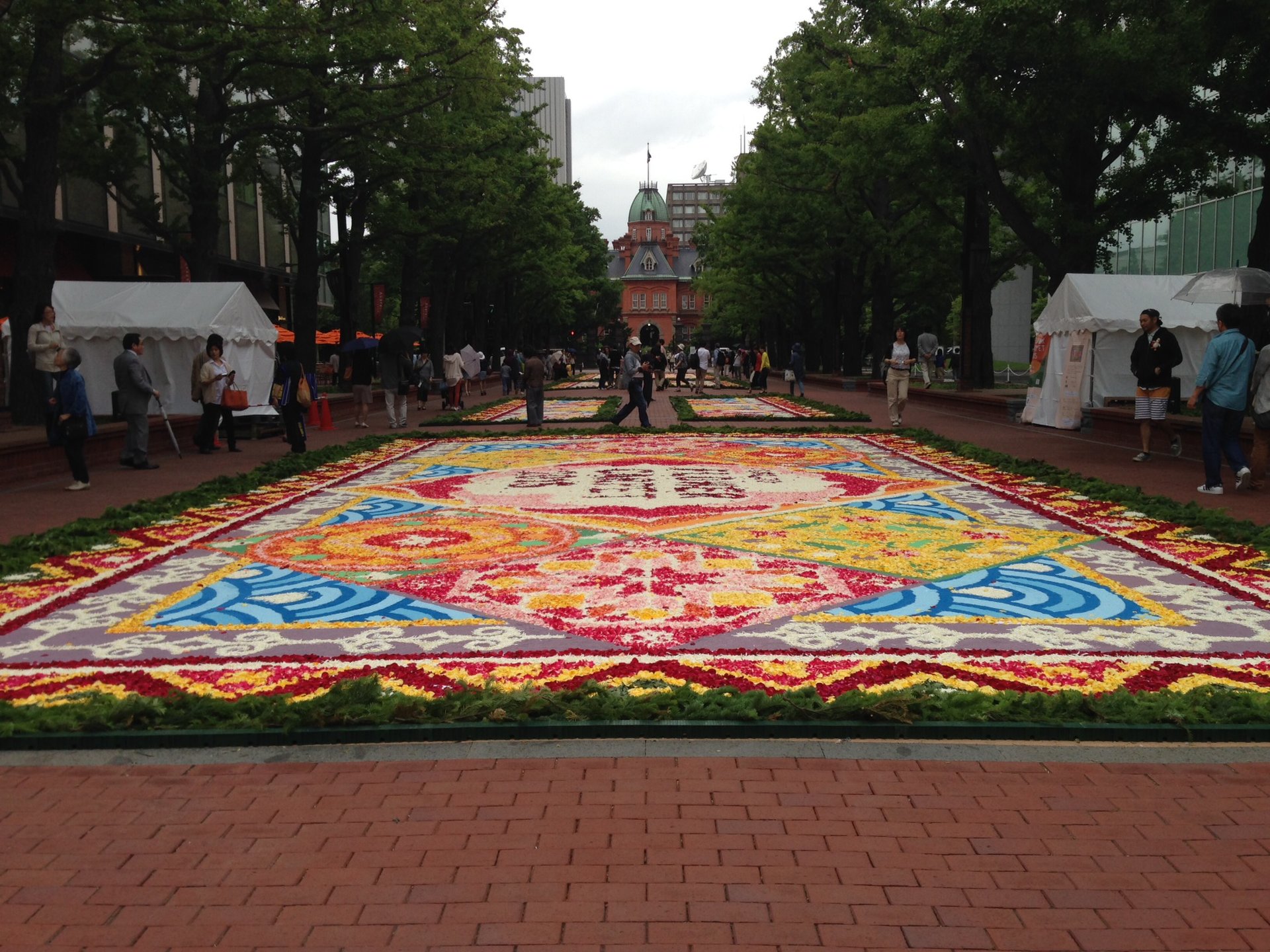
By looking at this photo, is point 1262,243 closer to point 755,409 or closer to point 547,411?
point 755,409

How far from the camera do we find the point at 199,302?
19812 mm

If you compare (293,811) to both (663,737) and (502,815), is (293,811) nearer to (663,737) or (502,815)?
(502,815)

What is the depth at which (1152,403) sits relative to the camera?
15.4 metres

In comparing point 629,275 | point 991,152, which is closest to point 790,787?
point 991,152

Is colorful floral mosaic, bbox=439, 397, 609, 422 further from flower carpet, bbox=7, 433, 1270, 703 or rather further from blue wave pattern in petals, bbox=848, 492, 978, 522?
flower carpet, bbox=7, 433, 1270, 703

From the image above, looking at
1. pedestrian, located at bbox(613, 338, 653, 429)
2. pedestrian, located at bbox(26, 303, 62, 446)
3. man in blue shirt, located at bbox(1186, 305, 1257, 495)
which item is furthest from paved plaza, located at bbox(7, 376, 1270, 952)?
pedestrian, located at bbox(613, 338, 653, 429)

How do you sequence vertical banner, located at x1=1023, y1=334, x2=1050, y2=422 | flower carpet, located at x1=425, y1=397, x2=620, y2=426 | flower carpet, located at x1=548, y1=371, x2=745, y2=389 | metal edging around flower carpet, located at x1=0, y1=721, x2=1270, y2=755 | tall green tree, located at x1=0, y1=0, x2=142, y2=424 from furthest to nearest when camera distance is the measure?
flower carpet, located at x1=548, y1=371, x2=745, y2=389, flower carpet, located at x1=425, y1=397, x2=620, y2=426, vertical banner, located at x1=1023, y1=334, x2=1050, y2=422, tall green tree, located at x1=0, y1=0, x2=142, y2=424, metal edging around flower carpet, located at x1=0, y1=721, x2=1270, y2=755

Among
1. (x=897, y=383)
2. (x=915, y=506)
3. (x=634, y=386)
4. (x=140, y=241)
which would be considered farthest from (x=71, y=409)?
(x=140, y=241)

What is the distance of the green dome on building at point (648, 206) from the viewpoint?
6944 inches

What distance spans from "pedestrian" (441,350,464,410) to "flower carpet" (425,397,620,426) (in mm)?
651

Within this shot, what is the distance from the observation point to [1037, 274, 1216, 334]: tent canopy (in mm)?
20406

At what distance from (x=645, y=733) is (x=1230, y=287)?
46.7ft

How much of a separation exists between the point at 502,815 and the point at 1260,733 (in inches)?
122

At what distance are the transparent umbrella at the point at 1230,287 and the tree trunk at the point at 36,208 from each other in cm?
1578
